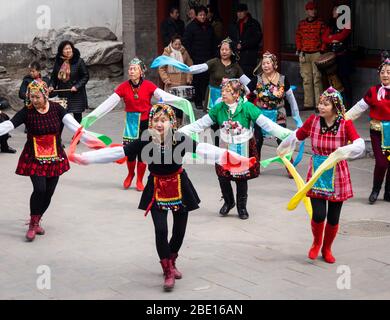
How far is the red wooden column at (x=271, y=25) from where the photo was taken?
1784 centimetres

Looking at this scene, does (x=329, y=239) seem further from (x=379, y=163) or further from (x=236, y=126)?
(x=379, y=163)

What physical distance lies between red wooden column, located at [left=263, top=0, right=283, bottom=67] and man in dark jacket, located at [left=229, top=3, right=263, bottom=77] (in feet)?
0.53

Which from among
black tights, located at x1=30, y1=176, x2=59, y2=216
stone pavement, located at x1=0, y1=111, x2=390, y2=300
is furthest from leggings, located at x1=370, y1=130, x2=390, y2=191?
black tights, located at x1=30, y1=176, x2=59, y2=216

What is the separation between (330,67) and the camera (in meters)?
17.4

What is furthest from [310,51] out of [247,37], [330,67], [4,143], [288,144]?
[288,144]

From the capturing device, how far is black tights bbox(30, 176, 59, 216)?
35.3 ft

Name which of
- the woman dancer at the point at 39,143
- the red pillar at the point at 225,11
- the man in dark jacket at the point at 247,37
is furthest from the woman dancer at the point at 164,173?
the red pillar at the point at 225,11

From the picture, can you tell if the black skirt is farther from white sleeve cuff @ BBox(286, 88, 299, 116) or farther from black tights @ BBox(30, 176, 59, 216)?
white sleeve cuff @ BBox(286, 88, 299, 116)

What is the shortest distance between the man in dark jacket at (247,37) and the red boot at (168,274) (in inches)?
373

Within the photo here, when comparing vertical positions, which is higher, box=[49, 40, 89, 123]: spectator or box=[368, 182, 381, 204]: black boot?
box=[49, 40, 89, 123]: spectator

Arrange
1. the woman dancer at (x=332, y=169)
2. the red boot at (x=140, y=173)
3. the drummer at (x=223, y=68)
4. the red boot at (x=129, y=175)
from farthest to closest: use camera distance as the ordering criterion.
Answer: the drummer at (x=223, y=68), the red boot at (x=129, y=175), the red boot at (x=140, y=173), the woman dancer at (x=332, y=169)

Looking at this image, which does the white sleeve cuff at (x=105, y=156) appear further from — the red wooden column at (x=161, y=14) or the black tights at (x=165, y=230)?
the red wooden column at (x=161, y=14)

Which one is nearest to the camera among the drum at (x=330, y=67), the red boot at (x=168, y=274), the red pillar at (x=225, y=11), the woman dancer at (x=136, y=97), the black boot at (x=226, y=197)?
the red boot at (x=168, y=274)

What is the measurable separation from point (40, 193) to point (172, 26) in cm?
911
